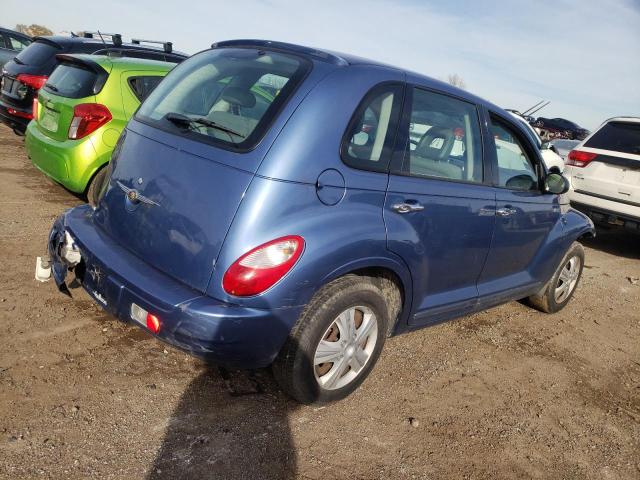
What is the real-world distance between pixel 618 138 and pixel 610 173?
51 centimetres

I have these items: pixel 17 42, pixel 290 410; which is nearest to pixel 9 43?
Answer: pixel 17 42

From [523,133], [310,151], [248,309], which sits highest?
[523,133]

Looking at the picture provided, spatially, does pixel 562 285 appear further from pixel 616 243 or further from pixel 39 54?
pixel 39 54

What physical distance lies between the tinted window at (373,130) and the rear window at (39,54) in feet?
19.2

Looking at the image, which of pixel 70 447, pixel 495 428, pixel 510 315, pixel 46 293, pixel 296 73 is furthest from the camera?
pixel 510 315

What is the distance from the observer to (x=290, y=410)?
9.21 feet

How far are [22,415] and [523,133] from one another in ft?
11.5

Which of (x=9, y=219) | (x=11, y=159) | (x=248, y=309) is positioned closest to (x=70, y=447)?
(x=248, y=309)

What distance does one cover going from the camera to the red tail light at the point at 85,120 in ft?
15.4

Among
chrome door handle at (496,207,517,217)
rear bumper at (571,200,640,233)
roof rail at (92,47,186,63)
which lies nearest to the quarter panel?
chrome door handle at (496,207,517,217)

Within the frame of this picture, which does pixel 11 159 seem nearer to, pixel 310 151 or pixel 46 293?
pixel 46 293

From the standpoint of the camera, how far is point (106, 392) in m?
2.70

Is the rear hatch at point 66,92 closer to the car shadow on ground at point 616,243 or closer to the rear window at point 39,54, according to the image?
the rear window at point 39,54

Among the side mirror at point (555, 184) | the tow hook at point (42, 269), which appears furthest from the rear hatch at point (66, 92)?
the side mirror at point (555, 184)
